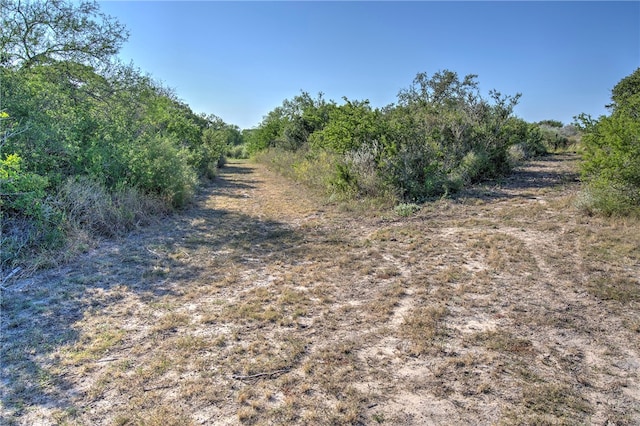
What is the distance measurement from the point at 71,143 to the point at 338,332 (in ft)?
20.5

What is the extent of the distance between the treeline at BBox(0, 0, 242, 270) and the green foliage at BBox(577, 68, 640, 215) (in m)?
8.87

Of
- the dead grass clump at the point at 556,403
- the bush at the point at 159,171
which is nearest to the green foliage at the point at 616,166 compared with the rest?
the dead grass clump at the point at 556,403

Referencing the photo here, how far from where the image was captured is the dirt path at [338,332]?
233 centimetres

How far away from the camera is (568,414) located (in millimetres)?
2211

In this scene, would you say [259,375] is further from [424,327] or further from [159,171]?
[159,171]

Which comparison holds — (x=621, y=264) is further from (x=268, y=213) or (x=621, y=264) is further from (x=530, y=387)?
(x=268, y=213)

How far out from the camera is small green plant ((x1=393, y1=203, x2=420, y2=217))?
7.92 m

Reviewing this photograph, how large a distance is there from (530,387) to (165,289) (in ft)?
12.6

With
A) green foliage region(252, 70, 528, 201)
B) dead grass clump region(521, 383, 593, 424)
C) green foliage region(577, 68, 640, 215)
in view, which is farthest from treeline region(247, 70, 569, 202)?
dead grass clump region(521, 383, 593, 424)

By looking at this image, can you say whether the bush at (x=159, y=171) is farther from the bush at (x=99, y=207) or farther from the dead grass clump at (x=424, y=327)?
the dead grass clump at (x=424, y=327)

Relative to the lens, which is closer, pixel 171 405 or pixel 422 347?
pixel 171 405

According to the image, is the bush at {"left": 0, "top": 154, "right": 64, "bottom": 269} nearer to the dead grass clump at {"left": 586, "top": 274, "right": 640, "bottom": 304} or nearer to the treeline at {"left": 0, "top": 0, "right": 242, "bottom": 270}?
the treeline at {"left": 0, "top": 0, "right": 242, "bottom": 270}

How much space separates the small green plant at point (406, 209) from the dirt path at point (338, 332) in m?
1.73

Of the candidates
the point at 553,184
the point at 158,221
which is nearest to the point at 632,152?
the point at 553,184
